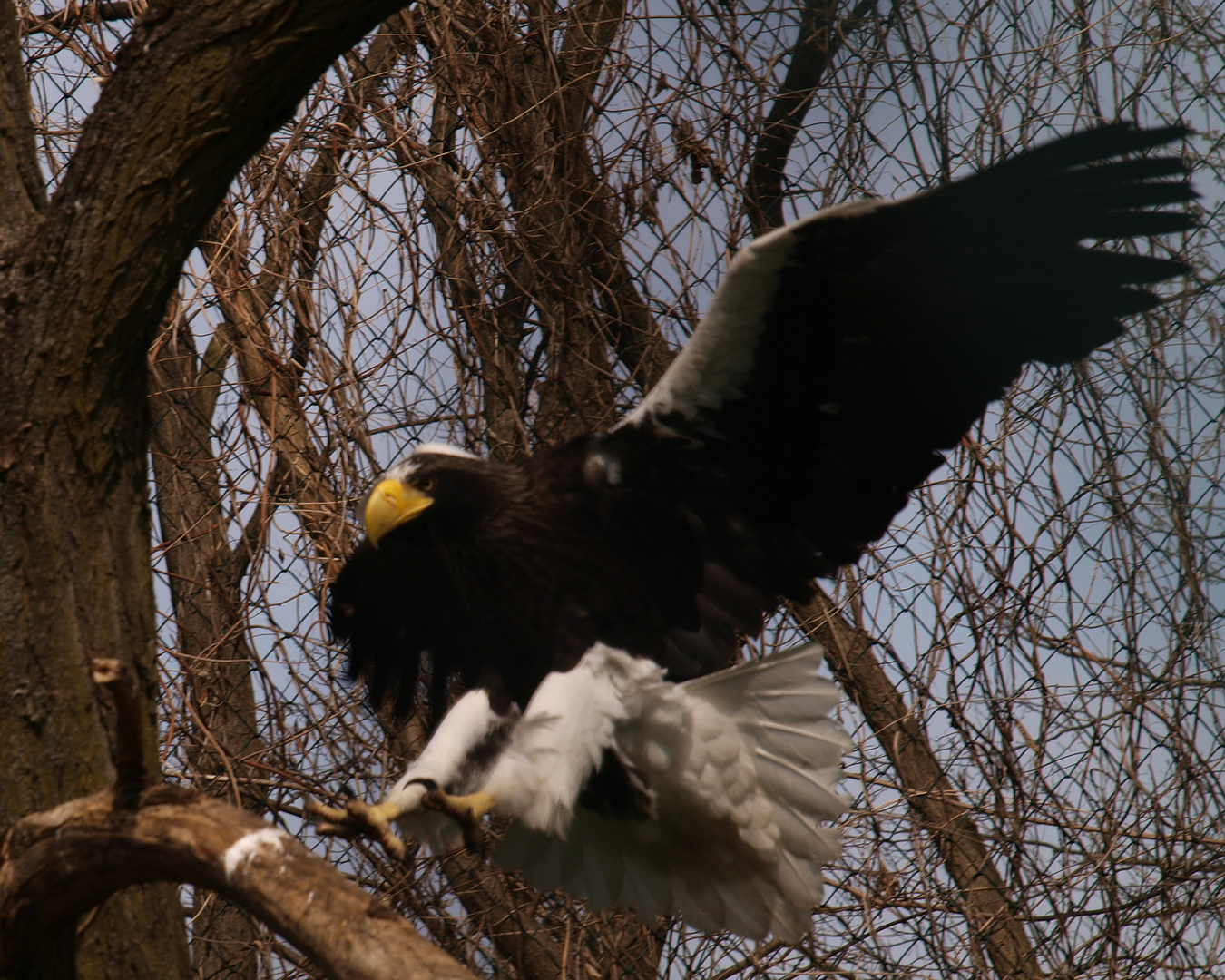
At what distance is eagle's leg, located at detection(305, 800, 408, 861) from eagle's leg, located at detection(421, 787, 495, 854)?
9 cm

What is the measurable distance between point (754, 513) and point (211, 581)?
1.31 m

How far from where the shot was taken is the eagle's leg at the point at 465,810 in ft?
6.51

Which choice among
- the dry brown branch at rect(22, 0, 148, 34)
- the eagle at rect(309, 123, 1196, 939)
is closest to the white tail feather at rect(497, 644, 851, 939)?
the eagle at rect(309, 123, 1196, 939)

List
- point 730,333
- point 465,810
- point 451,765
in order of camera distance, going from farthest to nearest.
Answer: point 451,765
point 730,333
point 465,810

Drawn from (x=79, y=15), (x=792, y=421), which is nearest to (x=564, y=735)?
(x=792, y=421)

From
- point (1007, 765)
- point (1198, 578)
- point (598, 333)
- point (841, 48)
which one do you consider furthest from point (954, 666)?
point (841, 48)

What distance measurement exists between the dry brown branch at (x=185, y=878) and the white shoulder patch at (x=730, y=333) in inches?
47.0

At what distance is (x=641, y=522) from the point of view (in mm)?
2512

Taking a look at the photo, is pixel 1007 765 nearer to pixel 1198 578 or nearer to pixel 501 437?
pixel 1198 578

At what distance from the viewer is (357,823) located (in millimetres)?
1928

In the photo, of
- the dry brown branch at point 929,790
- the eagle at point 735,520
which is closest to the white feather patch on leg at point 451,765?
the eagle at point 735,520

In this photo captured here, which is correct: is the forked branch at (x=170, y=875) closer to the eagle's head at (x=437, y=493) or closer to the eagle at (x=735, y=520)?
the eagle at (x=735, y=520)

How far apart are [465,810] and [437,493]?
2.28 ft

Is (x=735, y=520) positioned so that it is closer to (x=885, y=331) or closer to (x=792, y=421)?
(x=792, y=421)
